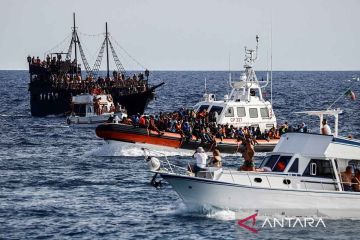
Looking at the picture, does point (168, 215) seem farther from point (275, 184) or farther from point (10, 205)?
point (10, 205)

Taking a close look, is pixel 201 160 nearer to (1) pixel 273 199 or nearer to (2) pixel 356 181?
(1) pixel 273 199

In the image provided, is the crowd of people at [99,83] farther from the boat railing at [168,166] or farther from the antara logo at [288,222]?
the antara logo at [288,222]

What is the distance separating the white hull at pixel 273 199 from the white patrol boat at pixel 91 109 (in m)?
46.2

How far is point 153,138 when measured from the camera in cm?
4984

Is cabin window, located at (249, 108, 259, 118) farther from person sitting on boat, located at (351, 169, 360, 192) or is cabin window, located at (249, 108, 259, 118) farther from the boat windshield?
person sitting on boat, located at (351, 169, 360, 192)

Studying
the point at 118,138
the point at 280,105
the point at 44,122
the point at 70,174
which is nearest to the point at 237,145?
the point at 118,138

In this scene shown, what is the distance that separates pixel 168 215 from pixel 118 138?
55.1ft

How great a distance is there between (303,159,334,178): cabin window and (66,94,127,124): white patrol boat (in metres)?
46.1

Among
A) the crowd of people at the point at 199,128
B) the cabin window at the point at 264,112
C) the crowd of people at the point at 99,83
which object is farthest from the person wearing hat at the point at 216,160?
the crowd of people at the point at 99,83

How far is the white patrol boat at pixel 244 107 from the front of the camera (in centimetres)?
5300

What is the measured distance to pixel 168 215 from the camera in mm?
34156

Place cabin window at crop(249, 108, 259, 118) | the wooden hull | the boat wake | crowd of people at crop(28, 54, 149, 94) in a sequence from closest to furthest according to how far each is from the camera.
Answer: the wooden hull
the boat wake
cabin window at crop(249, 108, 259, 118)
crowd of people at crop(28, 54, 149, 94)

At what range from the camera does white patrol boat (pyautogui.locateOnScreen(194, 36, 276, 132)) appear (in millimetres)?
53000

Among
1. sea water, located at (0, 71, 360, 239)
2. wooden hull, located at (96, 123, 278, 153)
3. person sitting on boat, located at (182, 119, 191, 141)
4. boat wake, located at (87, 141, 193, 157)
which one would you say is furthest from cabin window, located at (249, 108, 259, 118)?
boat wake, located at (87, 141, 193, 157)
